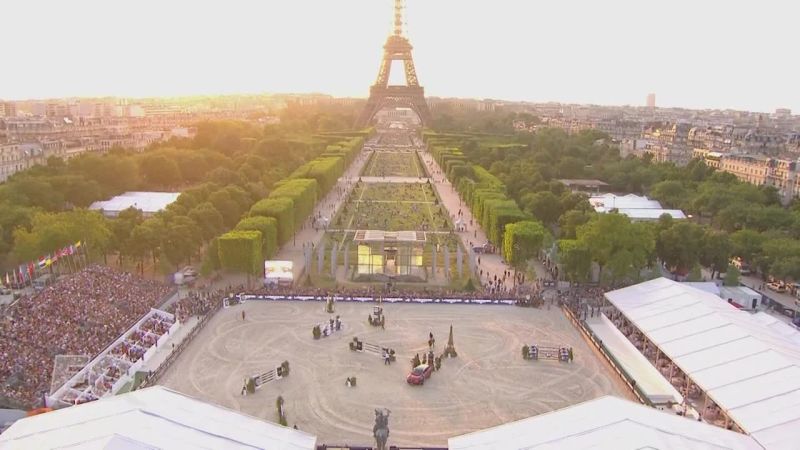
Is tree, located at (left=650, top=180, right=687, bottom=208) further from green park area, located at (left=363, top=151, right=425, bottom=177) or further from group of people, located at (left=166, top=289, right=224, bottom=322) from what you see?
group of people, located at (left=166, top=289, right=224, bottom=322)

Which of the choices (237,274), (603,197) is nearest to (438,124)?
(603,197)

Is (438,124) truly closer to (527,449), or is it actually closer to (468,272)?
(468,272)

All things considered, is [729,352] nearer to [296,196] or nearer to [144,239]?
[144,239]

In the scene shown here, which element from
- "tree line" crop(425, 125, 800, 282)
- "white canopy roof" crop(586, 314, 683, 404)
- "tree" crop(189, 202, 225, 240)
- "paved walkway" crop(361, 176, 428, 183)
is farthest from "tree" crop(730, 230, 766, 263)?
"paved walkway" crop(361, 176, 428, 183)

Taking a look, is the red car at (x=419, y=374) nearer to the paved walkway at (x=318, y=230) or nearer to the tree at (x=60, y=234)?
the paved walkway at (x=318, y=230)

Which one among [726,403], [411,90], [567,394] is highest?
[411,90]
